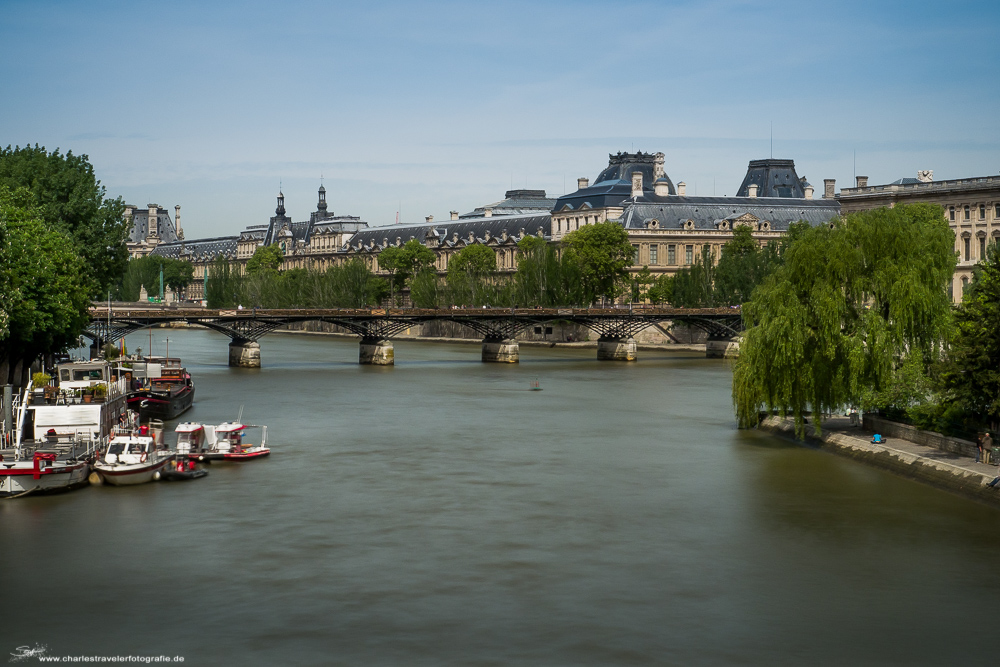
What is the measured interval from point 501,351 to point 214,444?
172 ft

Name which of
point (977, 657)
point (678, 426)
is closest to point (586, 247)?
point (678, 426)

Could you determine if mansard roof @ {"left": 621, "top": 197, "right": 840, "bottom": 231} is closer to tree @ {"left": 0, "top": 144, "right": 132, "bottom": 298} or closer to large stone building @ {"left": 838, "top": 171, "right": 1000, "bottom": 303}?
large stone building @ {"left": 838, "top": 171, "right": 1000, "bottom": 303}

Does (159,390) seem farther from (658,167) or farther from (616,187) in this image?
(658,167)

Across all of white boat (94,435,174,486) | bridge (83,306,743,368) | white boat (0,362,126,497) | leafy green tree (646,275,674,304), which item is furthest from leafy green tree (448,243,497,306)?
white boat (94,435,174,486)

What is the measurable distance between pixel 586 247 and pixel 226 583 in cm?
9451

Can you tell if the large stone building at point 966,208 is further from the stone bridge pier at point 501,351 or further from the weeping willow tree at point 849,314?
the weeping willow tree at point 849,314

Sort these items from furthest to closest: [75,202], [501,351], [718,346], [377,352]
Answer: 1. [718,346]
2. [501,351]
3. [377,352]
4. [75,202]

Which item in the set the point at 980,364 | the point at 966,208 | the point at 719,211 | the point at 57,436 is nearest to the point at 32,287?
the point at 57,436

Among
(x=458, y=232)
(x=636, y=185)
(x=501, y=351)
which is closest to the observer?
(x=501, y=351)

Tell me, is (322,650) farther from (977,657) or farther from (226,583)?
(977,657)

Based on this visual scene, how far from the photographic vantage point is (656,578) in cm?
2739

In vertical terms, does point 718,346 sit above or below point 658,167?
below

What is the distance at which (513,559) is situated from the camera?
28891 millimetres

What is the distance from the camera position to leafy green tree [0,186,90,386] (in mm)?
47469
